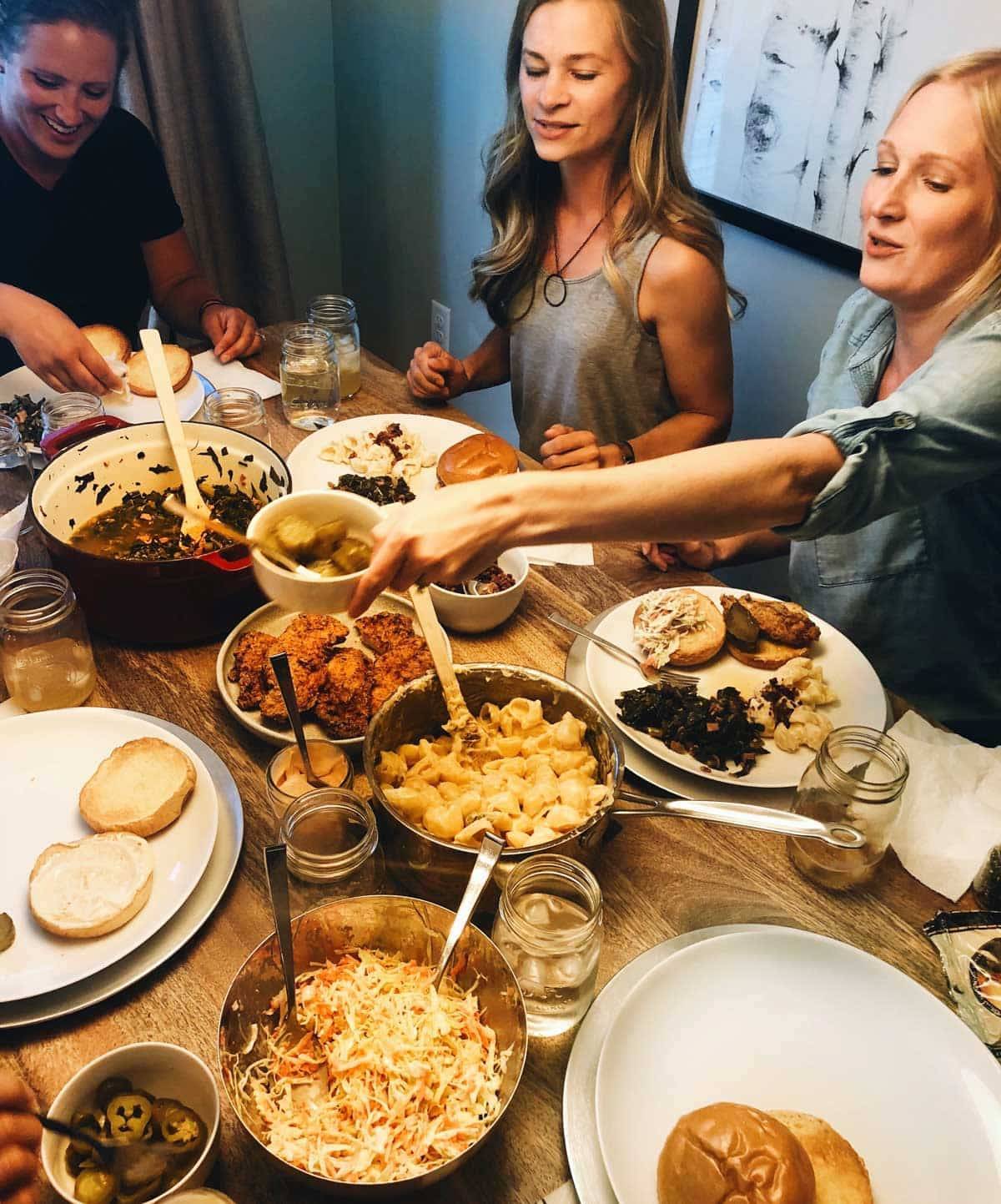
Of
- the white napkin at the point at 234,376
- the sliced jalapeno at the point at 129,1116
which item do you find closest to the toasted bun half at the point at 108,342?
the white napkin at the point at 234,376

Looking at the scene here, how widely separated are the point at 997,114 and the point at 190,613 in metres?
1.49

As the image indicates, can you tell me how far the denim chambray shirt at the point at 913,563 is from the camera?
127 centimetres

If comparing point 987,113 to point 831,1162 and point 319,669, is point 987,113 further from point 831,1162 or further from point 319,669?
→ point 831,1162

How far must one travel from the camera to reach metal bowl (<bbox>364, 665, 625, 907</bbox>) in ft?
3.17

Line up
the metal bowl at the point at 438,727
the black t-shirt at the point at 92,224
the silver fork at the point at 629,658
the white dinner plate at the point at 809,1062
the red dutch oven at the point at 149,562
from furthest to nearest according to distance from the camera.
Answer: the black t-shirt at the point at 92,224
the silver fork at the point at 629,658
the red dutch oven at the point at 149,562
the metal bowl at the point at 438,727
the white dinner plate at the point at 809,1062

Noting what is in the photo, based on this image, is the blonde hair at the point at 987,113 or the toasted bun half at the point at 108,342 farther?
the toasted bun half at the point at 108,342

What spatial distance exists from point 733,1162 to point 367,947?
1.33ft

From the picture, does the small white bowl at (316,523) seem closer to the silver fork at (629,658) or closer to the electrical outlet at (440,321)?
the silver fork at (629,658)

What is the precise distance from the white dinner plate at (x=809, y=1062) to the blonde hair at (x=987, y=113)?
113cm

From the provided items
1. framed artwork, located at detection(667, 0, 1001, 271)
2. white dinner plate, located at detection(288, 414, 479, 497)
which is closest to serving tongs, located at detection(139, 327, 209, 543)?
white dinner plate, located at detection(288, 414, 479, 497)

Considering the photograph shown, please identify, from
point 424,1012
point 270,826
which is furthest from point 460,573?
point 424,1012

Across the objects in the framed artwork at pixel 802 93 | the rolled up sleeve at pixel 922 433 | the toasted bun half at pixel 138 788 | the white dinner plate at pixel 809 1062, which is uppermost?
the framed artwork at pixel 802 93

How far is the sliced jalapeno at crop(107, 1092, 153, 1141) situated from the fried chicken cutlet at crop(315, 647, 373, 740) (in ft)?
1.66

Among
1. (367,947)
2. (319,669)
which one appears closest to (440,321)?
(319,669)
